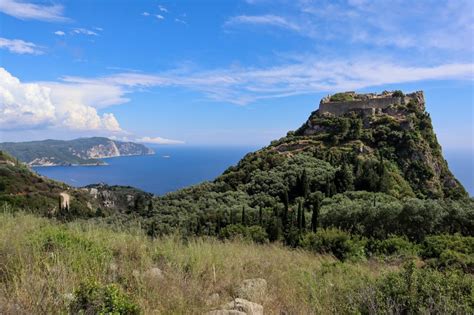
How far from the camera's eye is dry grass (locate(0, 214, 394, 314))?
3455 mm

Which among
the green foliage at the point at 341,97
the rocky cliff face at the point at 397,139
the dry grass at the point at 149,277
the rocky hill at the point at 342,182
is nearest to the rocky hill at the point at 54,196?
the rocky hill at the point at 342,182

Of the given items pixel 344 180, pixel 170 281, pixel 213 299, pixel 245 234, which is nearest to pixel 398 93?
pixel 344 180

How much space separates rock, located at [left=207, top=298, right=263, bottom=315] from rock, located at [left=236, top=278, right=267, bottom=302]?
31 centimetres

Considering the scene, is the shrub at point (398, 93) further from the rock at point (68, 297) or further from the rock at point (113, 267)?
the rock at point (68, 297)

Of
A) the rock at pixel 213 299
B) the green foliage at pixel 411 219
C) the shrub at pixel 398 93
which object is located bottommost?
the green foliage at pixel 411 219

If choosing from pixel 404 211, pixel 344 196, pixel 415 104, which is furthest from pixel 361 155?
pixel 404 211

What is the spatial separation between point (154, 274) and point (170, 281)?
11.7 inches

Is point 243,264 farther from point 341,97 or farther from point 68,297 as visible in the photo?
point 341,97

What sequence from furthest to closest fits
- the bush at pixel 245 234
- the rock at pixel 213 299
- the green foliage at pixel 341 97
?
the green foliage at pixel 341 97, the bush at pixel 245 234, the rock at pixel 213 299

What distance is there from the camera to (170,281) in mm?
4277

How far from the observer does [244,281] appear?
15.2 ft

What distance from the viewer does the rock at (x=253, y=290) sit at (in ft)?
14.0

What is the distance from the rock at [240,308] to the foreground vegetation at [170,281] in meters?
0.19

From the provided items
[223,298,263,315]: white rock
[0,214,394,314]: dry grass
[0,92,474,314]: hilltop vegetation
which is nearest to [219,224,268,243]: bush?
[0,92,474,314]: hilltop vegetation
